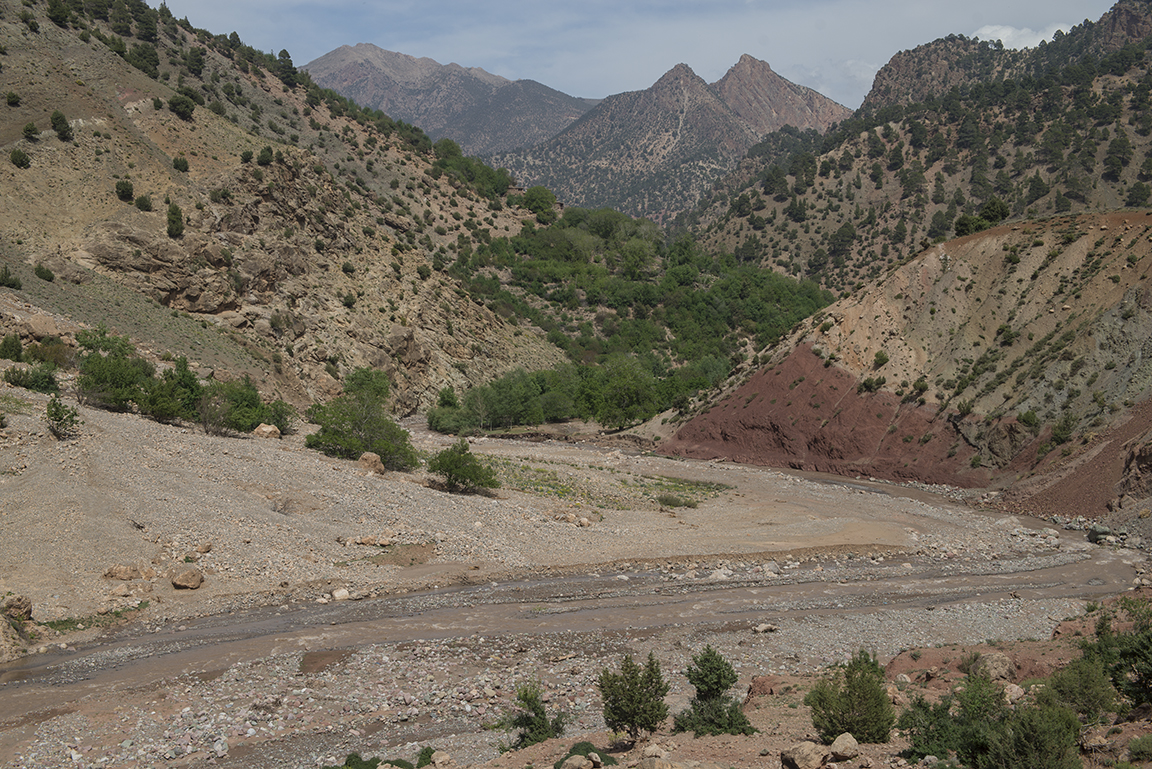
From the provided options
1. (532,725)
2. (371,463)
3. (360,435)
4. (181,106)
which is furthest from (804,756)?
(181,106)

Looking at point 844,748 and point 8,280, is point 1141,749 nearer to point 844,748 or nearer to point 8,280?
point 844,748

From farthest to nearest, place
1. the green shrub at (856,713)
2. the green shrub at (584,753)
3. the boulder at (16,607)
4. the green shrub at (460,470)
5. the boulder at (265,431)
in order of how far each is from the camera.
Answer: the boulder at (265,431), the green shrub at (460,470), the boulder at (16,607), the green shrub at (856,713), the green shrub at (584,753)

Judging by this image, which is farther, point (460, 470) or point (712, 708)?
point (460, 470)

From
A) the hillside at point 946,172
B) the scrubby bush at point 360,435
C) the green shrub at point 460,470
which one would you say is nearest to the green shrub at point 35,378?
the scrubby bush at point 360,435

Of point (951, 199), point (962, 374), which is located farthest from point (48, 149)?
point (951, 199)

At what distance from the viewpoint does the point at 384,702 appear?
16.1 metres

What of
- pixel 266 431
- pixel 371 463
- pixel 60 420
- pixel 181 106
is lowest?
pixel 371 463

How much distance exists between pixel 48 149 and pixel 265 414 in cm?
2968

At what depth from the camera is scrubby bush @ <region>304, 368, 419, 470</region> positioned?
3884 centimetres

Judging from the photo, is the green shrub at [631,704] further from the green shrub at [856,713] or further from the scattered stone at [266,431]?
the scattered stone at [266,431]

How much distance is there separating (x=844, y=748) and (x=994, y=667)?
19.9 feet

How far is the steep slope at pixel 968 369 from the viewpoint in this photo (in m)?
42.4

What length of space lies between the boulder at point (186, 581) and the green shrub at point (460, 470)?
1456cm

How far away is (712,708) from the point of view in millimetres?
13258
